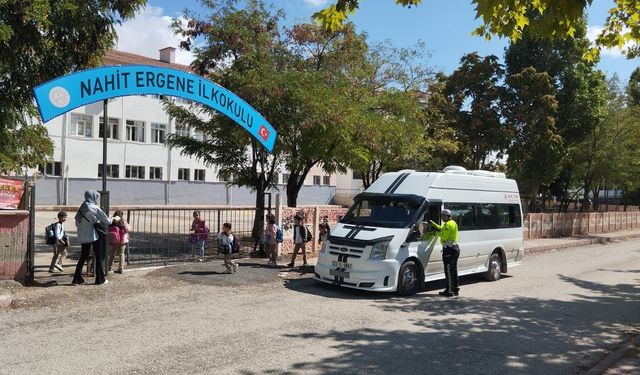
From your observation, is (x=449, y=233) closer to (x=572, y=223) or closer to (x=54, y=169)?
(x=572, y=223)

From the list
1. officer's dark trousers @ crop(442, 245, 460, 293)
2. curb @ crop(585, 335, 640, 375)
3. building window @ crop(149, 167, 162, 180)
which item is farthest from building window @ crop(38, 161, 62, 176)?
curb @ crop(585, 335, 640, 375)

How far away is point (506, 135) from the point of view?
24156 mm

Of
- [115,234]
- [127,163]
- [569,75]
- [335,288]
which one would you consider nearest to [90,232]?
[115,234]

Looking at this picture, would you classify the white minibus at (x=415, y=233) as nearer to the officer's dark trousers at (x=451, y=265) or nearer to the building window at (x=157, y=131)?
the officer's dark trousers at (x=451, y=265)

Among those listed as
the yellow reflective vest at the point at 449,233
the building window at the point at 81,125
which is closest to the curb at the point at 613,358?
the yellow reflective vest at the point at 449,233

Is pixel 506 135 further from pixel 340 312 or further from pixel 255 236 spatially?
pixel 340 312

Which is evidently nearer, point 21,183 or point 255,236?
point 21,183

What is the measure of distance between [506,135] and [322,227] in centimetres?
1246

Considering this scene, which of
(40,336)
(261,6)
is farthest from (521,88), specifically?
(40,336)

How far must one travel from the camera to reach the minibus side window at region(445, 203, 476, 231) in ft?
39.3

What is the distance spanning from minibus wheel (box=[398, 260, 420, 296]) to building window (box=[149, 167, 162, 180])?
1434 inches

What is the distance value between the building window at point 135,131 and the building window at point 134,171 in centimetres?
215

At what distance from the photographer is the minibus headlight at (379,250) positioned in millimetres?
10328

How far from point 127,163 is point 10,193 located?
33685 millimetres
